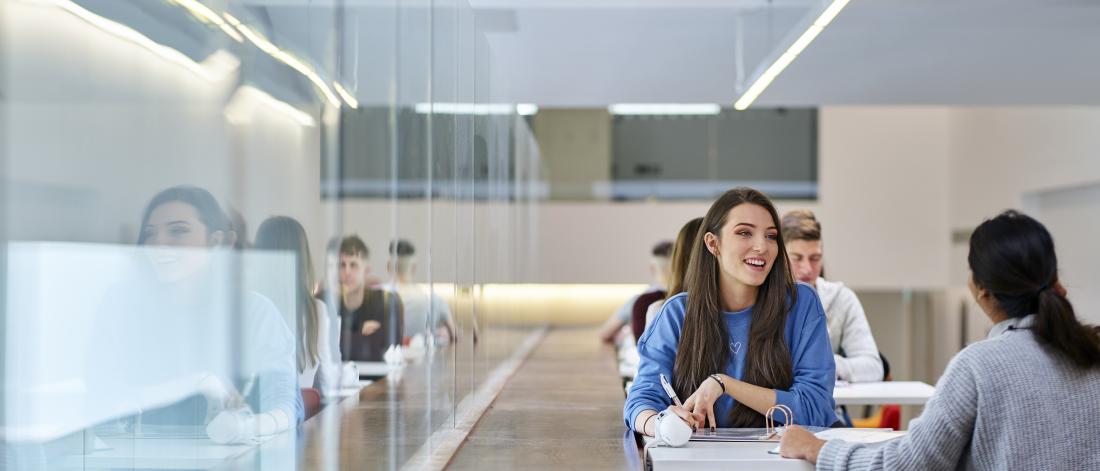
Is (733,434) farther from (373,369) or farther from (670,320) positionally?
(373,369)

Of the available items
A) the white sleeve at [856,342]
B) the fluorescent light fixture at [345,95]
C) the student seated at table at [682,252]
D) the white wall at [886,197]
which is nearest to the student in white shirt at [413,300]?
the fluorescent light fixture at [345,95]

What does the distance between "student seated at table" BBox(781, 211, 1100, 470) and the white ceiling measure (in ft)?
11.5

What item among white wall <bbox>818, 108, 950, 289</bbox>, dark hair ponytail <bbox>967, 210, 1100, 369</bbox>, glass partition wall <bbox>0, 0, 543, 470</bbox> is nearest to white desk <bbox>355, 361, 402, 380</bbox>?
glass partition wall <bbox>0, 0, 543, 470</bbox>

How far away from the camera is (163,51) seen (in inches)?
54.9

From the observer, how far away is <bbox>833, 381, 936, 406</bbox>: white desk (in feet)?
15.1

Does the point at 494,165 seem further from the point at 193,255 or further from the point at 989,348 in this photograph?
the point at 193,255

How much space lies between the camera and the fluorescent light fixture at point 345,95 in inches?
89.6

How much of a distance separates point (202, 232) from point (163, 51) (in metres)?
0.28

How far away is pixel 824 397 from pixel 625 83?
5593 mm

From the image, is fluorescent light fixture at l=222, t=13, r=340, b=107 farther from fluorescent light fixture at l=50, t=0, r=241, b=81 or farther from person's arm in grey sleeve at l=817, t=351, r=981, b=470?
person's arm in grey sleeve at l=817, t=351, r=981, b=470

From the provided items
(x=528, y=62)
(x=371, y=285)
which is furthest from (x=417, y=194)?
(x=528, y=62)

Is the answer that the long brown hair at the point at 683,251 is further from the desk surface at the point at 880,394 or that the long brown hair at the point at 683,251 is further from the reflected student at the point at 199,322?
the reflected student at the point at 199,322

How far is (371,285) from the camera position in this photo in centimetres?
279

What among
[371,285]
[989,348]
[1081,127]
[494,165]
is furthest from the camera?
[1081,127]
